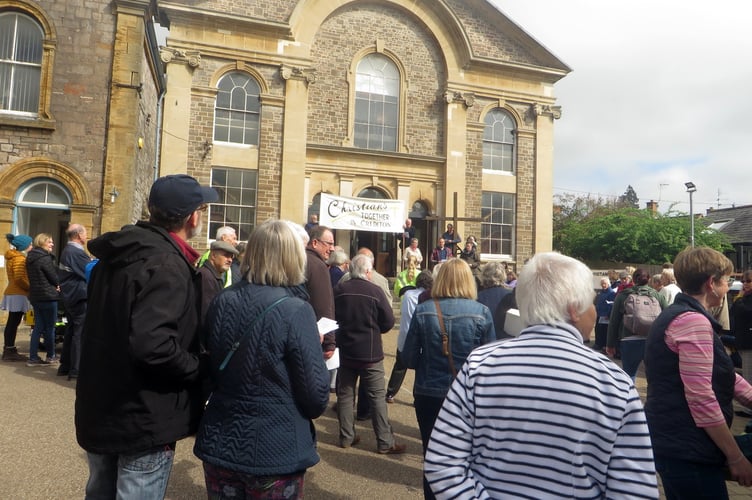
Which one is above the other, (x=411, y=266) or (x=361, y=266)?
(x=411, y=266)

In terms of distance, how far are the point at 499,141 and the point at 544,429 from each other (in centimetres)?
2110

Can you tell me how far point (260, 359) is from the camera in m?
2.26

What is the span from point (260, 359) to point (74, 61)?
42.8 ft

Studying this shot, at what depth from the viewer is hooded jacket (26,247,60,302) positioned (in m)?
7.64

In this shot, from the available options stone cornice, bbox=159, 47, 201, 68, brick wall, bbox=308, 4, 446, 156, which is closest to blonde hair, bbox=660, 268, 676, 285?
brick wall, bbox=308, 4, 446, 156

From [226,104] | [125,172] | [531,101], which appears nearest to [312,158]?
[226,104]

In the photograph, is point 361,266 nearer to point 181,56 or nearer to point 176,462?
point 176,462

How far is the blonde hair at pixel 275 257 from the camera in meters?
2.41

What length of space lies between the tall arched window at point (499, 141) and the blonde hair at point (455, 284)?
18316 millimetres

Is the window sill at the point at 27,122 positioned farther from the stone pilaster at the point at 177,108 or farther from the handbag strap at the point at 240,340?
the handbag strap at the point at 240,340

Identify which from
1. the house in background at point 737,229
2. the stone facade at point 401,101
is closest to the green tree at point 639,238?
the house in background at point 737,229

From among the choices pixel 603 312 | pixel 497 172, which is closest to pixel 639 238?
pixel 497 172

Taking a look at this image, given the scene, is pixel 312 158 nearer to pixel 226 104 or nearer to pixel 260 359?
pixel 226 104

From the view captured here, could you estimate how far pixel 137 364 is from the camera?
6.95ft
